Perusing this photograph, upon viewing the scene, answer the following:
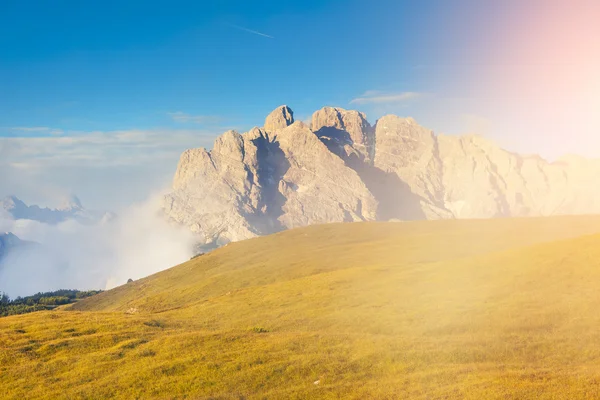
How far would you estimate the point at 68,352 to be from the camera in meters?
41.6

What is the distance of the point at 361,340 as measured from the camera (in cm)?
4203

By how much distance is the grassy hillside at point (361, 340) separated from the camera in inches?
1244

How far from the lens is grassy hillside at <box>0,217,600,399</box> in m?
31.6

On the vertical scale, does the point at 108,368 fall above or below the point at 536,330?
above

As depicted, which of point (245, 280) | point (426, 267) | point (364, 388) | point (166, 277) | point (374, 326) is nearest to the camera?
point (364, 388)

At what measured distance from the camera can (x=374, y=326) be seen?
5056 cm

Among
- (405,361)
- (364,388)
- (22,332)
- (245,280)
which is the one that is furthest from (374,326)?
(245,280)

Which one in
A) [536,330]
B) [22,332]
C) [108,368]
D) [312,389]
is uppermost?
[22,332]

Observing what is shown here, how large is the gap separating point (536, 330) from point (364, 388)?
22.7 m

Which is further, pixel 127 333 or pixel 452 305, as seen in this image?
pixel 452 305

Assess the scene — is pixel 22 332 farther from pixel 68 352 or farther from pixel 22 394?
pixel 22 394

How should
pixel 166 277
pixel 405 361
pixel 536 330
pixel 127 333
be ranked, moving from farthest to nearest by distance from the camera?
pixel 166 277
pixel 127 333
pixel 536 330
pixel 405 361

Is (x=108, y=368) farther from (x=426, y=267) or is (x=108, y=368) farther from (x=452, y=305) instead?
(x=426, y=267)

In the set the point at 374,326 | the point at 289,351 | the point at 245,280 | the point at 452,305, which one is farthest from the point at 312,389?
the point at 245,280
